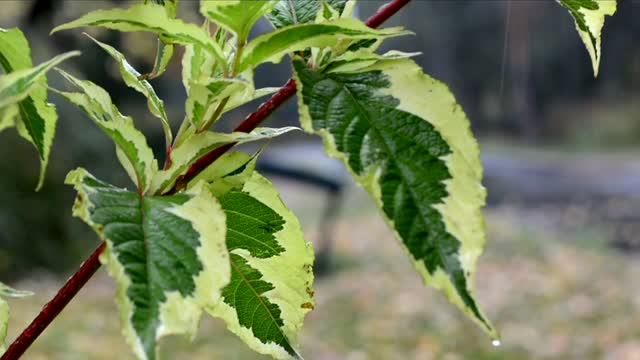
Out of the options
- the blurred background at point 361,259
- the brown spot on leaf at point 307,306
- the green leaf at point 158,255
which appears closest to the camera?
the green leaf at point 158,255

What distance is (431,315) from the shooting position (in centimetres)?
466

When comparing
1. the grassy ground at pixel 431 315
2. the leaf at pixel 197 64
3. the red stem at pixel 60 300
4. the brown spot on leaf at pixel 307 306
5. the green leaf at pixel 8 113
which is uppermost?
the green leaf at pixel 8 113

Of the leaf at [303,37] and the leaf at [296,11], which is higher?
the leaf at [303,37]

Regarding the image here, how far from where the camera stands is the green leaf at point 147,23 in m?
0.39

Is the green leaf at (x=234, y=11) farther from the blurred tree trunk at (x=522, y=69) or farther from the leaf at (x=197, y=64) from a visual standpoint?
the blurred tree trunk at (x=522, y=69)

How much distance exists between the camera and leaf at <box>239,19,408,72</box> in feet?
1.23

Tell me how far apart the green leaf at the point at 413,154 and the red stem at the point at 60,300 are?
5.6 inches

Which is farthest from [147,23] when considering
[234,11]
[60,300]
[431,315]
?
[431,315]

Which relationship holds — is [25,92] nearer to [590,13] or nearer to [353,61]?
[353,61]

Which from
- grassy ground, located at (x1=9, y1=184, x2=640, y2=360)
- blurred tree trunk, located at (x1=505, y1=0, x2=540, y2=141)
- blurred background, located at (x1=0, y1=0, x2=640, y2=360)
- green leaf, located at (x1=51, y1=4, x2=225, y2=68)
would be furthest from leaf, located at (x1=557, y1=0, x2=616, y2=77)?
blurred tree trunk, located at (x1=505, y1=0, x2=540, y2=141)

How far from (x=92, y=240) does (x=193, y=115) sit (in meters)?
4.85

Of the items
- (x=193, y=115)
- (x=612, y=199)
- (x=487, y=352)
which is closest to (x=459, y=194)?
(x=193, y=115)

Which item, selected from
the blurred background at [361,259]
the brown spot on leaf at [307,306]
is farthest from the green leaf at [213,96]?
the blurred background at [361,259]

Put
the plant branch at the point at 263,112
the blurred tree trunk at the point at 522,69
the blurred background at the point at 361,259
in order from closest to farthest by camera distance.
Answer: the plant branch at the point at 263,112
the blurred background at the point at 361,259
the blurred tree trunk at the point at 522,69
